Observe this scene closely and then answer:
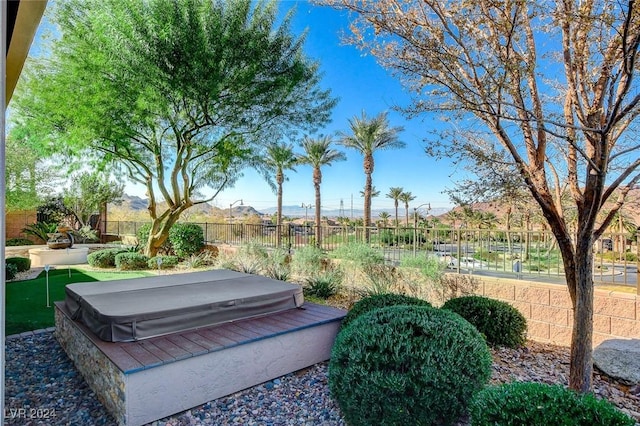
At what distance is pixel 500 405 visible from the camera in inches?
74.7

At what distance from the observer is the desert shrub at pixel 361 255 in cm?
716

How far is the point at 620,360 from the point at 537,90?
2819 mm

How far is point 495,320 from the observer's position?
409 centimetres

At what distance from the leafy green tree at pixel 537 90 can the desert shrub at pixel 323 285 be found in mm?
3980

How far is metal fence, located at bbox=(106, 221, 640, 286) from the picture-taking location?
5.23 metres

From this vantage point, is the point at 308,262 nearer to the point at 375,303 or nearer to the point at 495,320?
the point at 375,303

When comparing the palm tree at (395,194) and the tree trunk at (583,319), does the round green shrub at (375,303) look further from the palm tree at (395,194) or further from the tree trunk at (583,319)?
the palm tree at (395,194)

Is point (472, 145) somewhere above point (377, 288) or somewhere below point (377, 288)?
above

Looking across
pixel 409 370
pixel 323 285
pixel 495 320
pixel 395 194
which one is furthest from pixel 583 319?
pixel 395 194

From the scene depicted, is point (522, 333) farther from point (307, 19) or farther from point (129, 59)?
point (129, 59)

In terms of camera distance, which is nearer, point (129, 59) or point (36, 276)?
point (129, 59)

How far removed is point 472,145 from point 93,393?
401 cm

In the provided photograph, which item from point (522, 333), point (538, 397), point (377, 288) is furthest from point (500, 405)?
point (377, 288)

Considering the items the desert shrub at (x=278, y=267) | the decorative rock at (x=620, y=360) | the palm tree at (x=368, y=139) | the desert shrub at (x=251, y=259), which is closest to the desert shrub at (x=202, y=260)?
the desert shrub at (x=251, y=259)
